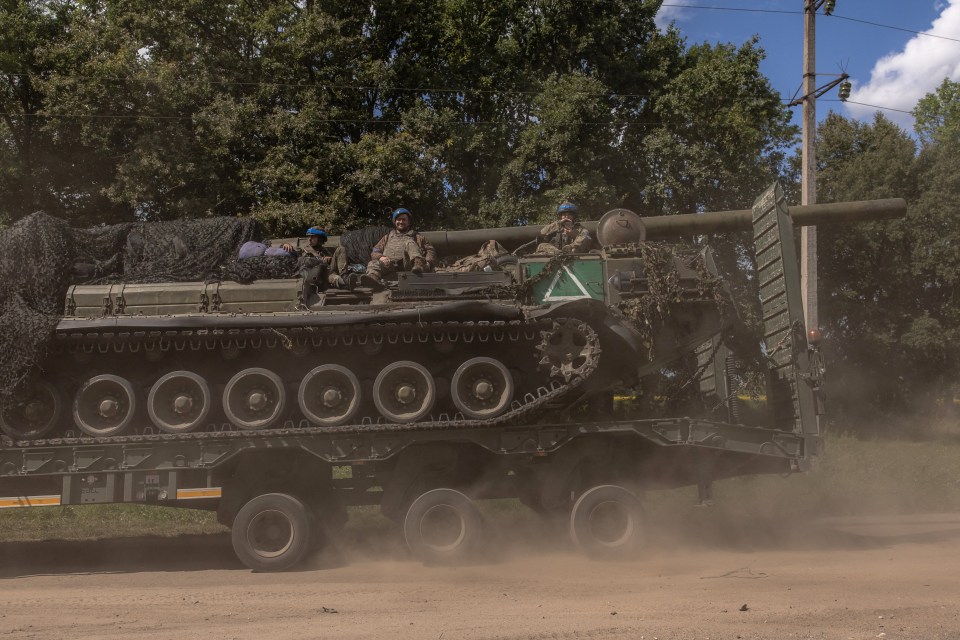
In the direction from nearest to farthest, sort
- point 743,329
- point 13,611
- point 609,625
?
point 609,625
point 13,611
point 743,329

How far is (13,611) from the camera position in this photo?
335 inches

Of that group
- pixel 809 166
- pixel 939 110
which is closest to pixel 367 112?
pixel 809 166

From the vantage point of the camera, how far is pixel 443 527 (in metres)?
10.4

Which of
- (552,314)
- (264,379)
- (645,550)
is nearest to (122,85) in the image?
(264,379)

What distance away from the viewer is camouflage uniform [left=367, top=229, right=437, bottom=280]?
11367 millimetres

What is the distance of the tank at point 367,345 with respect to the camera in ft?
33.2

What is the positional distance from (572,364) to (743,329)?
9.43 ft

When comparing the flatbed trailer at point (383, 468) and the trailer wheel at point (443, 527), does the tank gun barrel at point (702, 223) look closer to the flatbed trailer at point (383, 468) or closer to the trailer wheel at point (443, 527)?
the flatbed trailer at point (383, 468)

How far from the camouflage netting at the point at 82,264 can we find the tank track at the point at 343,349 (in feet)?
1.53

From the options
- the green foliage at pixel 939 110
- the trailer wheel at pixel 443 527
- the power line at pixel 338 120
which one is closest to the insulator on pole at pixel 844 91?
the power line at pixel 338 120

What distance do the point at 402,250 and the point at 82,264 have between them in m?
3.90

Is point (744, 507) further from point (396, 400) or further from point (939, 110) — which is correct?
point (939, 110)

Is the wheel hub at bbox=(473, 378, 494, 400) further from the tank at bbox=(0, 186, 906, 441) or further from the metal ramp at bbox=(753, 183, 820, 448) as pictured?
the metal ramp at bbox=(753, 183, 820, 448)

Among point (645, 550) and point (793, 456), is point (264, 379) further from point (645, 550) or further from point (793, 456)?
point (793, 456)
